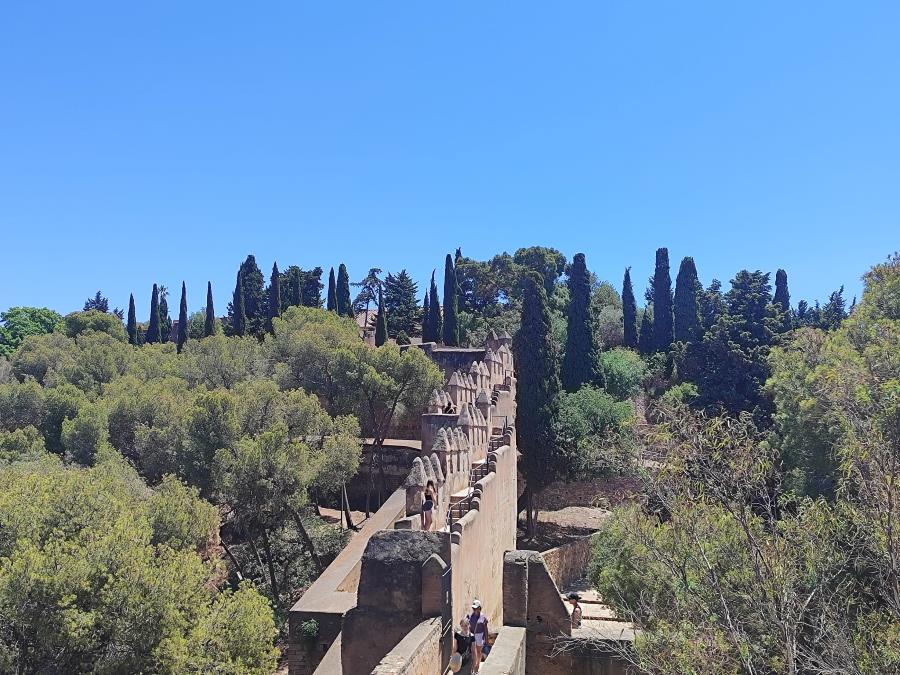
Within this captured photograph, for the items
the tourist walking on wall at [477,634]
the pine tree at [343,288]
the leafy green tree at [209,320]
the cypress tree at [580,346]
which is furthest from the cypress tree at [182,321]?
the tourist walking on wall at [477,634]

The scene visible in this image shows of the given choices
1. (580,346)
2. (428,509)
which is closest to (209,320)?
(580,346)

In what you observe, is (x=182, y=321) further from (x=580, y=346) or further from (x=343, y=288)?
(x=580, y=346)

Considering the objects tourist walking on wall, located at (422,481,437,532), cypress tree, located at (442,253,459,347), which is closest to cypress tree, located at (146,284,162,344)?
cypress tree, located at (442,253,459,347)

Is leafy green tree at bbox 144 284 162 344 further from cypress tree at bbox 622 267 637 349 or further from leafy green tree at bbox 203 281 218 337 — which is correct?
cypress tree at bbox 622 267 637 349

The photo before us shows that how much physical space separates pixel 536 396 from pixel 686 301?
2033 centimetres

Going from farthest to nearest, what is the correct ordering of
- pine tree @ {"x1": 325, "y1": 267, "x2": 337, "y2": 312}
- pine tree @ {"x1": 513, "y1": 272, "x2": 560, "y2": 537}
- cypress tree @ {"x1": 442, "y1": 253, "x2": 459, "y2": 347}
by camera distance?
pine tree @ {"x1": 325, "y1": 267, "x2": 337, "y2": 312}, cypress tree @ {"x1": 442, "y1": 253, "x2": 459, "y2": 347}, pine tree @ {"x1": 513, "y1": 272, "x2": 560, "y2": 537}

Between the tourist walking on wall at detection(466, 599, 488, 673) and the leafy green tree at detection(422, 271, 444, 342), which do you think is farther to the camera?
the leafy green tree at detection(422, 271, 444, 342)

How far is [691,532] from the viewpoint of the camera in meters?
7.83

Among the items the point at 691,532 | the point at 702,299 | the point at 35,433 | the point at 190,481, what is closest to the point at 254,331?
the point at 35,433

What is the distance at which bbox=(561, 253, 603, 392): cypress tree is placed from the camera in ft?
113

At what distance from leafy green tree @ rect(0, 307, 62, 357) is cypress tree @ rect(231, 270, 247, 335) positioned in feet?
93.2

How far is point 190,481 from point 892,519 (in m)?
21.4

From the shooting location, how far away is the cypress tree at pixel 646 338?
4512cm

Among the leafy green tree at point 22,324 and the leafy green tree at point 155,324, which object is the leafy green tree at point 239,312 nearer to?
the leafy green tree at point 155,324
